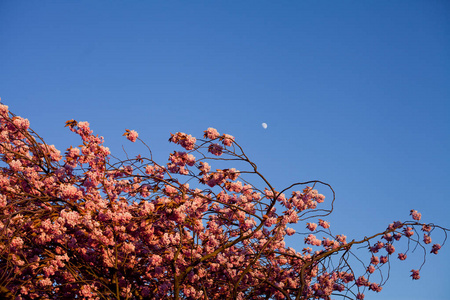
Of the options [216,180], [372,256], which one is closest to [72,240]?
[216,180]

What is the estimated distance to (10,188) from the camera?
243 inches

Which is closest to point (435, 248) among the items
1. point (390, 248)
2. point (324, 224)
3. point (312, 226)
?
point (390, 248)

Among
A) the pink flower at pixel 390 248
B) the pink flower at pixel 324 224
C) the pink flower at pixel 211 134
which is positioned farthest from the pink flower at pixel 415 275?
the pink flower at pixel 211 134

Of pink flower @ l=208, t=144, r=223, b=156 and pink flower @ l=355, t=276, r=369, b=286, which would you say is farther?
pink flower @ l=355, t=276, r=369, b=286

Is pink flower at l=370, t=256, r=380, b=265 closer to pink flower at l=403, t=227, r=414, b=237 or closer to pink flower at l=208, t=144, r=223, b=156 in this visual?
pink flower at l=403, t=227, r=414, b=237

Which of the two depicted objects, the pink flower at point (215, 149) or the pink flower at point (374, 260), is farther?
the pink flower at point (374, 260)

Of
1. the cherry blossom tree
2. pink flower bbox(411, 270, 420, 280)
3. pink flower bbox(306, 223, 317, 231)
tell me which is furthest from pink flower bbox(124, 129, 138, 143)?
pink flower bbox(411, 270, 420, 280)

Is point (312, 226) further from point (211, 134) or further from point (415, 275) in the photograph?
point (211, 134)

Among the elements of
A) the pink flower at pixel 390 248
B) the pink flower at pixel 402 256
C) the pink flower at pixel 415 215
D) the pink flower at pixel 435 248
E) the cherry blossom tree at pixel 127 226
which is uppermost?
the pink flower at pixel 415 215

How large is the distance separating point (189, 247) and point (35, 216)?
256 centimetres

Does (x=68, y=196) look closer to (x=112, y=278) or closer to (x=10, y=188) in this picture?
(x=10, y=188)

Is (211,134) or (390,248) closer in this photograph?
(211,134)

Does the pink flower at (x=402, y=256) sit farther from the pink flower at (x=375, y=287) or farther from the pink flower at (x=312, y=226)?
the pink flower at (x=312, y=226)

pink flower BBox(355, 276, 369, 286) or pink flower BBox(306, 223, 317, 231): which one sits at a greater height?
pink flower BBox(306, 223, 317, 231)
